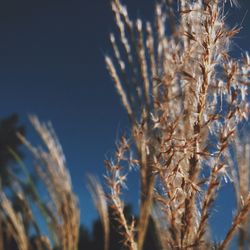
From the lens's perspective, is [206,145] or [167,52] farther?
[167,52]

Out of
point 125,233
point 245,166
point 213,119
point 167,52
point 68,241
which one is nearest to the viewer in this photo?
point 213,119

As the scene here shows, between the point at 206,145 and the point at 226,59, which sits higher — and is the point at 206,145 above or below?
below

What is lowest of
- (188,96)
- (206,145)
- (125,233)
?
(125,233)

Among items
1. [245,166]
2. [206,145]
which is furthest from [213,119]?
[245,166]

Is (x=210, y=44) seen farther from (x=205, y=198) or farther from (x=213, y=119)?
(x=205, y=198)

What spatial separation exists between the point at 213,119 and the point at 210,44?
5.5 inches

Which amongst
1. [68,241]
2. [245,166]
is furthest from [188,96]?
[68,241]

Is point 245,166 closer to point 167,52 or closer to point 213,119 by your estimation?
point 167,52

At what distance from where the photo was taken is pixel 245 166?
1.43m

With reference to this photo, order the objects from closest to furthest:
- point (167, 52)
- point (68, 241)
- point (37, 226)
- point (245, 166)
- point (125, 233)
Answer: point (125, 233) < point (167, 52) < point (245, 166) < point (68, 241) < point (37, 226)

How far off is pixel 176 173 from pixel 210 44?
25 cm

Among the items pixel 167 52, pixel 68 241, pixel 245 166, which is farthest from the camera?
pixel 68 241

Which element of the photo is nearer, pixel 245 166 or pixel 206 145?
pixel 206 145

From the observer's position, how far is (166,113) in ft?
3.04
